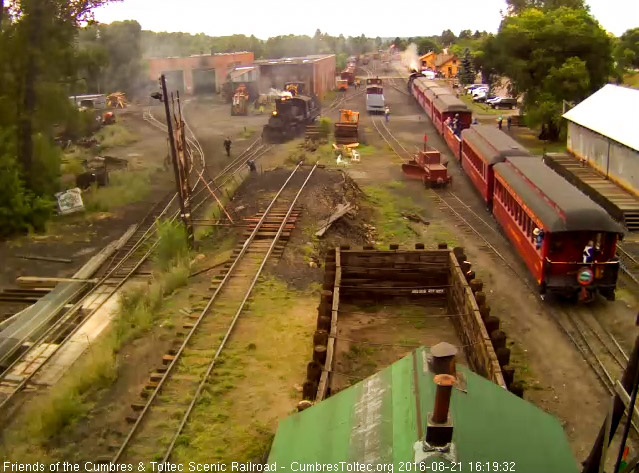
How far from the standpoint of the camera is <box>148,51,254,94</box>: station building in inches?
2645

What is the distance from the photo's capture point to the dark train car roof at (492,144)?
2109 cm

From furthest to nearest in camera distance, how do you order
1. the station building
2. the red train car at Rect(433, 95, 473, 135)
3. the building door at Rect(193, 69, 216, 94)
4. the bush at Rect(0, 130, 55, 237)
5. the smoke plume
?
the smoke plume
the building door at Rect(193, 69, 216, 94)
the station building
the red train car at Rect(433, 95, 473, 135)
the bush at Rect(0, 130, 55, 237)

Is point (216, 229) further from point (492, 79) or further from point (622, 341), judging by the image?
point (492, 79)

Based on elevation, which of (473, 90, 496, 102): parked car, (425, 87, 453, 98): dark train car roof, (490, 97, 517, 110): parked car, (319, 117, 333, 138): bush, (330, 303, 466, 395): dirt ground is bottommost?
(330, 303, 466, 395): dirt ground

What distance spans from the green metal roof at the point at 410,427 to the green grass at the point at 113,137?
3735 centimetres

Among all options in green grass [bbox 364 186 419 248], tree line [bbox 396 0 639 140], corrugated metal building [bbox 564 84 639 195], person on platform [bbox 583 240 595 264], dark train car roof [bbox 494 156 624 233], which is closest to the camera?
dark train car roof [bbox 494 156 624 233]

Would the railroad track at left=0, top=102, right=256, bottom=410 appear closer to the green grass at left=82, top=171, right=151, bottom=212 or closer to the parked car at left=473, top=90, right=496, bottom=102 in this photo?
the green grass at left=82, top=171, right=151, bottom=212

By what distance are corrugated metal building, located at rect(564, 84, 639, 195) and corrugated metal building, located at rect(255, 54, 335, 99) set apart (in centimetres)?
2815

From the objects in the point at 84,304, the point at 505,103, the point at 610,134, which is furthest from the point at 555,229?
the point at 505,103

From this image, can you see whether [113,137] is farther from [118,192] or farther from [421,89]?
[421,89]

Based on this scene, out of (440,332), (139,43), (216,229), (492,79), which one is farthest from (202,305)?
(139,43)

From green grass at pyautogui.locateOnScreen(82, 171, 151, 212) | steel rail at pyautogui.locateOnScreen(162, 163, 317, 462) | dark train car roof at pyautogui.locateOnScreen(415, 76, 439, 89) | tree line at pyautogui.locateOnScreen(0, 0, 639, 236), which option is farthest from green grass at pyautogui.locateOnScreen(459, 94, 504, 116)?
steel rail at pyautogui.locateOnScreen(162, 163, 317, 462)

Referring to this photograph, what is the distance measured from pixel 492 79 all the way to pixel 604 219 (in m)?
35.8

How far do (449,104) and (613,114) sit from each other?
973cm
